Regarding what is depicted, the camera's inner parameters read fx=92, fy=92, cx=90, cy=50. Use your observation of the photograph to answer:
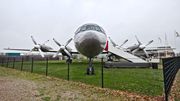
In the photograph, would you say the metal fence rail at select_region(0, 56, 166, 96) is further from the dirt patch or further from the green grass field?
the dirt patch

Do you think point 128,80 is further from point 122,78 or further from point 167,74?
point 167,74

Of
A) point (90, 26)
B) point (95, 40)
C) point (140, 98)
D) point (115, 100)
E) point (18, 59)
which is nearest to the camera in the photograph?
point (115, 100)

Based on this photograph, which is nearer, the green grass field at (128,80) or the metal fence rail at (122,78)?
the green grass field at (128,80)

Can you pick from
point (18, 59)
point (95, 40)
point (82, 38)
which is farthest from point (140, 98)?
point (18, 59)

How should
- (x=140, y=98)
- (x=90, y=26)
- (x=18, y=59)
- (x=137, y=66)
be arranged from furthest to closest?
(x=18, y=59) < (x=137, y=66) < (x=90, y=26) < (x=140, y=98)

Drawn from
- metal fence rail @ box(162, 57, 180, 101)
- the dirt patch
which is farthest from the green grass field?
the dirt patch

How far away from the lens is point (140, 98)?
135 inches

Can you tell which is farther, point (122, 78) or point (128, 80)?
point (122, 78)

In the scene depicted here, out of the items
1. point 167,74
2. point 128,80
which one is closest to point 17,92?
point 128,80

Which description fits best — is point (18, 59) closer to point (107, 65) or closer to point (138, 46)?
point (107, 65)

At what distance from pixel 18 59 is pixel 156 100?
35.6 metres

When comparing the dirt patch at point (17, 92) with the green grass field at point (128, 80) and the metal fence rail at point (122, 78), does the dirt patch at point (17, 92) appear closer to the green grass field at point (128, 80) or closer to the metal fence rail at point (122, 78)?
the metal fence rail at point (122, 78)

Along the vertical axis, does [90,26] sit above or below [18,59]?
above

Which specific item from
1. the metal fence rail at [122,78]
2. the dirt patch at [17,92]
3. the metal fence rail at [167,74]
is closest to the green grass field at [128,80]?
the metal fence rail at [122,78]
